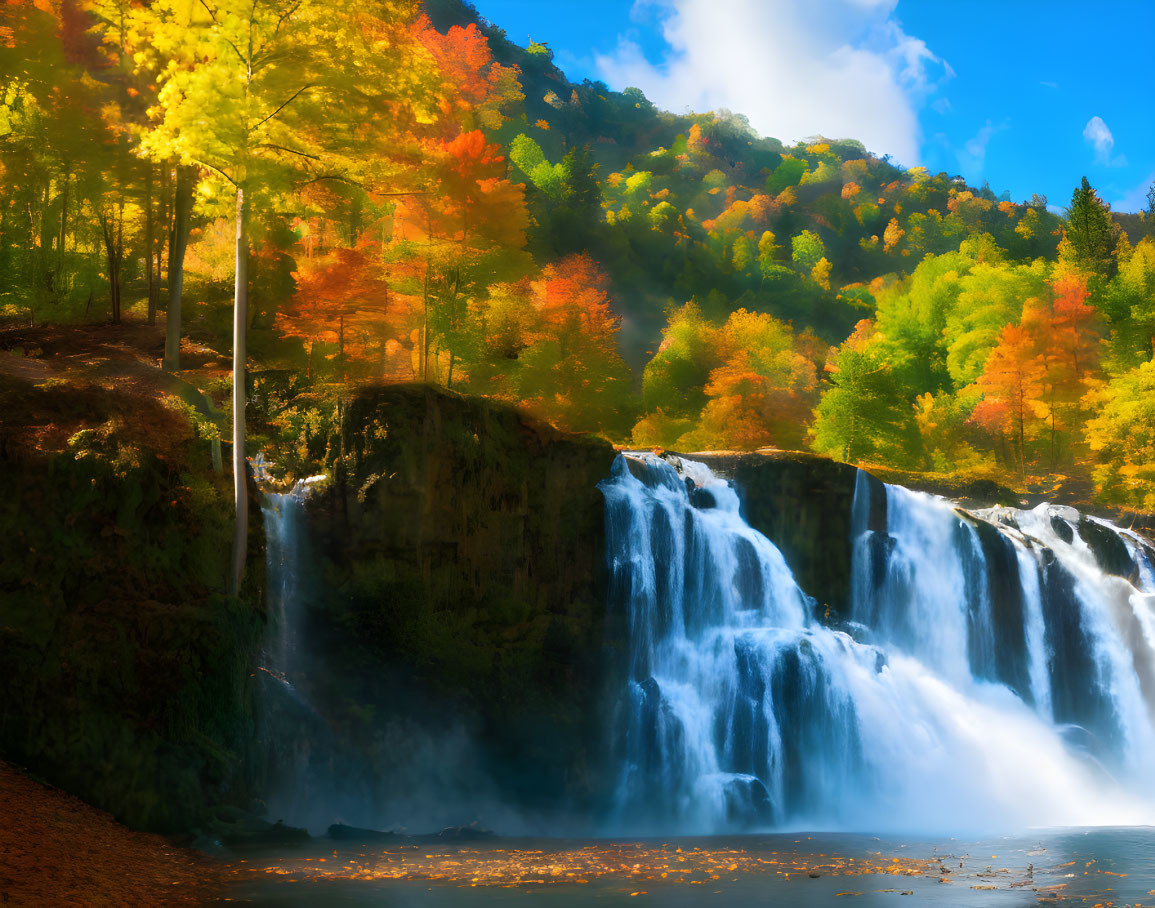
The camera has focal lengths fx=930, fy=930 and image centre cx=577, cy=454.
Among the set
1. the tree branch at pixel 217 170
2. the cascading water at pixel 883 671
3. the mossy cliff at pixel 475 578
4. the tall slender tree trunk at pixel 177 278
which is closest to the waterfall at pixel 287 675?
the mossy cliff at pixel 475 578

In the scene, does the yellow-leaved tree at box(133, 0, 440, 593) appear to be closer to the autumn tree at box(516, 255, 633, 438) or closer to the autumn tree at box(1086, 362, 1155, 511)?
the autumn tree at box(516, 255, 633, 438)

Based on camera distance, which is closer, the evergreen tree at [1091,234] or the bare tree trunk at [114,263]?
the bare tree trunk at [114,263]

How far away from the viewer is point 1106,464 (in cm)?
3891

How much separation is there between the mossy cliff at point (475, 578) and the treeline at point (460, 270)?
6.18 ft

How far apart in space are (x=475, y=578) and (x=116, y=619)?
8.42 metres

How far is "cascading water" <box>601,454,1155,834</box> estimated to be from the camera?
20828 millimetres

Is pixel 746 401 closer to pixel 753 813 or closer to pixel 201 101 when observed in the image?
pixel 753 813

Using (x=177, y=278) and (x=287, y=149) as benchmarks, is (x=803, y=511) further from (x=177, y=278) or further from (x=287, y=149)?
(x=177, y=278)

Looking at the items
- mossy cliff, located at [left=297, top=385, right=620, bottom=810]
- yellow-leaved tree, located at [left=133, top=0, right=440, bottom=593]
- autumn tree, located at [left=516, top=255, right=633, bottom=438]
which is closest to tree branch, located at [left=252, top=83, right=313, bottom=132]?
yellow-leaved tree, located at [left=133, top=0, right=440, bottom=593]

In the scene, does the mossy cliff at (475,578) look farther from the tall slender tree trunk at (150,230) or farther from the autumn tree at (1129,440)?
the autumn tree at (1129,440)

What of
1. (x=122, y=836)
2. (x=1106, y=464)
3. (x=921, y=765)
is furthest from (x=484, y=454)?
(x=1106, y=464)

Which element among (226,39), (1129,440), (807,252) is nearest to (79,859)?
(226,39)

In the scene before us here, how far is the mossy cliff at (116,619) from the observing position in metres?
13.3

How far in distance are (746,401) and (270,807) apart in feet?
102
